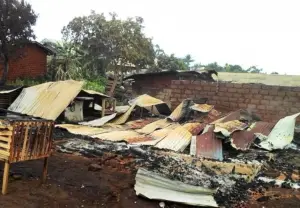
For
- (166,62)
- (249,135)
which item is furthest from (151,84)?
(249,135)

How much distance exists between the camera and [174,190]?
174 inches

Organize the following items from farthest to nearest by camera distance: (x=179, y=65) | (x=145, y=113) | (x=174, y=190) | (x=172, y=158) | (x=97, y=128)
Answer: (x=179, y=65) → (x=145, y=113) → (x=97, y=128) → (x=172, y=158) → (x=174, y=190)

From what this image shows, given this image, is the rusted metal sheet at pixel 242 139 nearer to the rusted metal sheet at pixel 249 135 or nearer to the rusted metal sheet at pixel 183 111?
the rusted metal sheet at pixel 249 135

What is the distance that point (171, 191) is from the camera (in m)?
4.41

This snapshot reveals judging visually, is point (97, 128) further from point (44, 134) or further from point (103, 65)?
point (103, 65)

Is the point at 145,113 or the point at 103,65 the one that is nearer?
the point at 145,113

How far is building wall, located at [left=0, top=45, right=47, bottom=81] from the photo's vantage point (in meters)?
17.6

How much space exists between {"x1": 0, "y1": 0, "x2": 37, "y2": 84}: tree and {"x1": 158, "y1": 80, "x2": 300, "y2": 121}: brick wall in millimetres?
8029

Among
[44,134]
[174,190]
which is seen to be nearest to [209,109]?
[174,190]

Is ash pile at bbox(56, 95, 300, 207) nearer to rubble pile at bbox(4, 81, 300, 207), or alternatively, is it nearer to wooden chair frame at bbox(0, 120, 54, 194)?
rubble pile at bbox(4, 81, 300, 207)

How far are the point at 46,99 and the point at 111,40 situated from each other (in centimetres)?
1188

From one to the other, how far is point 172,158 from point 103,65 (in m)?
17.0

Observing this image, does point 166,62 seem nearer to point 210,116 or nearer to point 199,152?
point 210,116

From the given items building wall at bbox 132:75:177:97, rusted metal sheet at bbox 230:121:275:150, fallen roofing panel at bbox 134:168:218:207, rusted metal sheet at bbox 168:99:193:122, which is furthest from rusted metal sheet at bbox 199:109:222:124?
building wall at bbox 132:75:177:97
